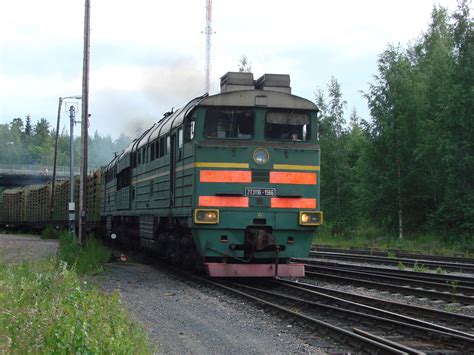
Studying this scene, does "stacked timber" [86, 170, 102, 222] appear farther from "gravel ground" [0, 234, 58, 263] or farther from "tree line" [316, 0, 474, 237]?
"tree line" [316, 0, 474, 237]

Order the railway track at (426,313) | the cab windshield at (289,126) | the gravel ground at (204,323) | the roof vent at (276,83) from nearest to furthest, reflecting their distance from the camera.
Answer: the gravel ground at (204,323), the railway track at (426,313), the cab windshield at (289,126), the roof vent at (276,83)

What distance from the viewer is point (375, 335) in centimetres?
726

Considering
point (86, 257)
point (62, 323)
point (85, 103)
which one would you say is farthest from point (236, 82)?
point (85, 103)

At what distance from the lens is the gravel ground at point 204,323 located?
6.85 metres

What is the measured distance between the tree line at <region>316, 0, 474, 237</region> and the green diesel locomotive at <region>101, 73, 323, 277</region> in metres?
15.0

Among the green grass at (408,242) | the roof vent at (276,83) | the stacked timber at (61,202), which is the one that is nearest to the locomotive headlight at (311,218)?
the roof vent at (276,83)

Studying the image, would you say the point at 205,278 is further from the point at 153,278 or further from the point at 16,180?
the point at 16,180

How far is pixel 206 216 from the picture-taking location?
11312mm

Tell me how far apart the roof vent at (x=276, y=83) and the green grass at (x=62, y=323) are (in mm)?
5979

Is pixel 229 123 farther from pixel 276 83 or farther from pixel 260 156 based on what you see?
pixel 276 83

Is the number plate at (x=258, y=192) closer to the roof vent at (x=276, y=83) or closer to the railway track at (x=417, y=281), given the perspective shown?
the roof vent at (x=276, y=83)

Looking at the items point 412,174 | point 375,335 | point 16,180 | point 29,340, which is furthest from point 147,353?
point 16,180

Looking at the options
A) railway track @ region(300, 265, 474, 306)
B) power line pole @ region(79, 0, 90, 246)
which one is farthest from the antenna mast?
railway track @ region(300, 265, 474, 306)

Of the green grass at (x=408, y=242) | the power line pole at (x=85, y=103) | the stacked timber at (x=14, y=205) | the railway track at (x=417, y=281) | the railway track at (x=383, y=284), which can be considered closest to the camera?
the railway track at (x=383, y=284)
